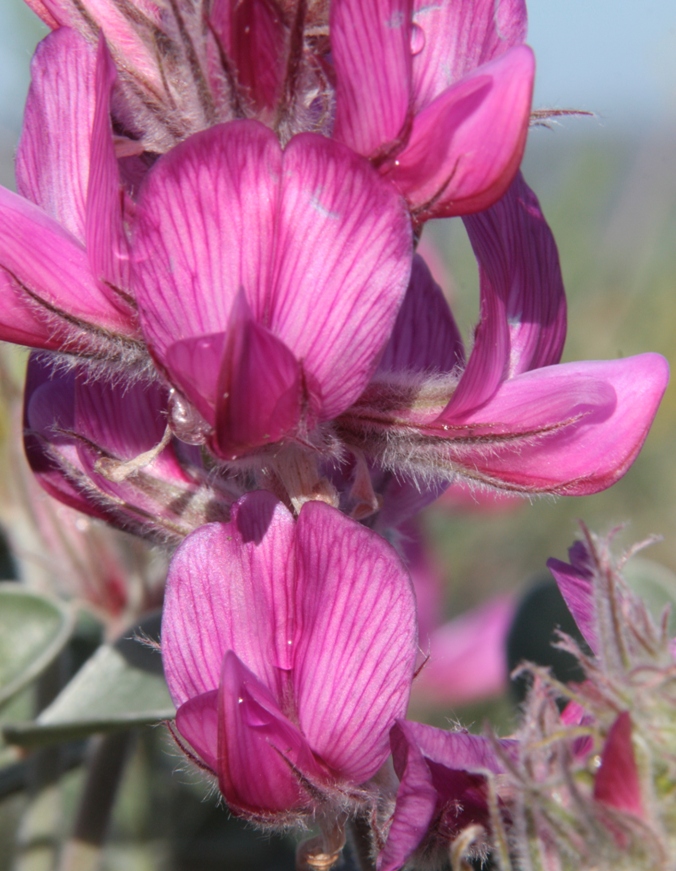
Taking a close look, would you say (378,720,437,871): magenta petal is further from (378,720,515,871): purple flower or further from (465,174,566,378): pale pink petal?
(465,174,566,378): pale pink petal

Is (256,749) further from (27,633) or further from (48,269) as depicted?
(27,633)

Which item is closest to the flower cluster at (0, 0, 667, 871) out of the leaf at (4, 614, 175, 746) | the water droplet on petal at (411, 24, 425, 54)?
the water droplet on petal at (411, 24, 425, 54)

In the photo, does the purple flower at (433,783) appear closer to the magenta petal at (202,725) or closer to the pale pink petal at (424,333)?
the magenta petal at (202,725)

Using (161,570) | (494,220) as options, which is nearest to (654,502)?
(161,570)

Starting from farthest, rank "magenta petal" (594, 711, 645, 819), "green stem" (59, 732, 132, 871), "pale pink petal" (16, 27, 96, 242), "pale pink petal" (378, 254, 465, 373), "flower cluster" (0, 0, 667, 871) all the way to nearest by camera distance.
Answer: "green stem" (59, 732, 132, 871) → "pale pink petal" (378, 254, 465, 373) → "pale pink petal" (16, 27, 96, 242) → "flower cluster" (0, 0, 667, 871) → "magenta petal" (594, 711, 645, 819)

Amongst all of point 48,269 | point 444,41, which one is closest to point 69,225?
point 48,269

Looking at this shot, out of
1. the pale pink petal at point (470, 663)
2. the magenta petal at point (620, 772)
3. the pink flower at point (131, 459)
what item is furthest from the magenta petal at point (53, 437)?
the pale pink petal at point (470, 663)
